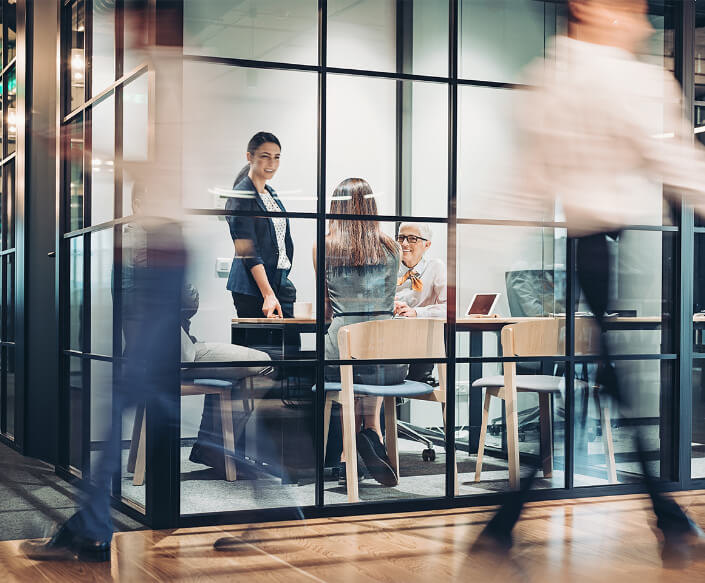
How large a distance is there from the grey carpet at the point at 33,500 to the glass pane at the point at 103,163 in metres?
1.10

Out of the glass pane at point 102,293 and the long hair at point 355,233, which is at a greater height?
the long hair at point 355,233

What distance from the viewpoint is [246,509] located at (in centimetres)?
328

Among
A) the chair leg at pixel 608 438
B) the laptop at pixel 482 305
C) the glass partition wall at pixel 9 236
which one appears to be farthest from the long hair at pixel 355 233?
the glass partition wall at pixel 9 236

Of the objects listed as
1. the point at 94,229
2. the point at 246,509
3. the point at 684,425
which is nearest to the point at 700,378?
the point at 684,425

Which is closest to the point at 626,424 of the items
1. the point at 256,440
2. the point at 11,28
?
the point at 256,440

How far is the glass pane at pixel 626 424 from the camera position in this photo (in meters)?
3.76

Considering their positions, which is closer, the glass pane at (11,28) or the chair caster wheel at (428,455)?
the chair caster wheel at (428,455)

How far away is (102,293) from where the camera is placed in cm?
370

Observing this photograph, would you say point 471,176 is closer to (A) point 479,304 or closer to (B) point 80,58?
(A) point 479,304

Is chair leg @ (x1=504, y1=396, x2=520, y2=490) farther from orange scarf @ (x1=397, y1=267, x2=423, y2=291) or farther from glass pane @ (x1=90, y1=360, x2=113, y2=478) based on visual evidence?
glass pane @ (x1=90, y1=360, x2=113, y2=478)

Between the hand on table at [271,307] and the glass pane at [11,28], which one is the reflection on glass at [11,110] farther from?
the hand on table at [271,307]

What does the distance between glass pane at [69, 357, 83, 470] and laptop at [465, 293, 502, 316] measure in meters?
1.64

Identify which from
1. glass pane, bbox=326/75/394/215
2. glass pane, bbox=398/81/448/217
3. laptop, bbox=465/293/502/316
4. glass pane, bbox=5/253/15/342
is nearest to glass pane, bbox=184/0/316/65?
glass pane, bbox=326/75/394/215

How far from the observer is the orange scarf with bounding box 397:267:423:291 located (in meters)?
3.49
